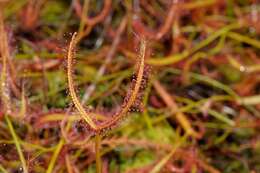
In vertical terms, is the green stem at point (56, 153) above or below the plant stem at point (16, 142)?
below

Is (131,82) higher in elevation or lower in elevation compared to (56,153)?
higher

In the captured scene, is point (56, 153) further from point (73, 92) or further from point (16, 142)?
point (73, 92)

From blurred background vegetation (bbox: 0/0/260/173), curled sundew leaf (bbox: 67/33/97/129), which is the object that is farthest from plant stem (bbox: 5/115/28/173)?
curled sundew leaf (bbox: 67/33/97/129)

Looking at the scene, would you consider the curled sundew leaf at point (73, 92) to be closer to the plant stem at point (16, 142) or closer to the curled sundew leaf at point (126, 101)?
the curled sundew leaf at point (126, 101)

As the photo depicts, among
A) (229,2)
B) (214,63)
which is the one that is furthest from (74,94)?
(229,2)

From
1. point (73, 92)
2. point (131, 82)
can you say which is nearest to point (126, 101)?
point (73, 92)

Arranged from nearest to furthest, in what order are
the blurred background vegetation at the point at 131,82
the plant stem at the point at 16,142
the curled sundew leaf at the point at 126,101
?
the curled sundew leaf at the point at 126,101
the plant stem at the point at 16,142
the blurred background vegetation at the point at 131,82

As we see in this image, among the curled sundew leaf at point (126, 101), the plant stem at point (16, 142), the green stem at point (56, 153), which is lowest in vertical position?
the green stem at point (56, 153)

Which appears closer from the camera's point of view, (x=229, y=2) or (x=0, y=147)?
(x=0, y=147)

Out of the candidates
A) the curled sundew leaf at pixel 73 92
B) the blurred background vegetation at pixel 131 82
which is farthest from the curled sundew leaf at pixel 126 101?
the blurred background vegetation at pixel 131 82

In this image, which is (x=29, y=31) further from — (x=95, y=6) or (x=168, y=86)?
(x=168, y=86)

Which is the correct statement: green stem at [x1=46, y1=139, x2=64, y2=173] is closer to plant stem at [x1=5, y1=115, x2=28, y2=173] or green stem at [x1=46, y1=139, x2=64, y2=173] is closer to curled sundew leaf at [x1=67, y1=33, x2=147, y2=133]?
plant stem at [x1=5, y1=115, x2=28, y2=173]
